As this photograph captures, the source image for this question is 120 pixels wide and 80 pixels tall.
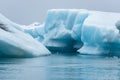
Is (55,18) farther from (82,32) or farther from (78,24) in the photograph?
(82,32)

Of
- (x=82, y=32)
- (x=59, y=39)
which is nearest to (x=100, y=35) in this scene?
(x=82, y=32)

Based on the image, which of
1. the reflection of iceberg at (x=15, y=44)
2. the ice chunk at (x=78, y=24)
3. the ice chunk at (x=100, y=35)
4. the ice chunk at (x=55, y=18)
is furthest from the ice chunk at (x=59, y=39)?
the reflection of iceberg at (x=15, y=44)

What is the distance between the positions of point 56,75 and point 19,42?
6.28 meters

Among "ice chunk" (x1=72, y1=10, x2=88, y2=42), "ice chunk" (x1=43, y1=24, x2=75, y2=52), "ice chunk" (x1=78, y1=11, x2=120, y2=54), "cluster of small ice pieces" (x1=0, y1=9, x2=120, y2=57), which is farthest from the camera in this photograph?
"ice chunk" (x1=43, y1=24, x2=75, y2=52)

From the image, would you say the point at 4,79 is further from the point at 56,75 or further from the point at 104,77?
the point at 104,77

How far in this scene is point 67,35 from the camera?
25.9 m

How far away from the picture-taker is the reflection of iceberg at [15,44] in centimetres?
1681

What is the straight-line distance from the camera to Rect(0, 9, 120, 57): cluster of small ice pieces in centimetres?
1753

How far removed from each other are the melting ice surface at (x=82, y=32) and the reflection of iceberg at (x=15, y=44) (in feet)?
12.9

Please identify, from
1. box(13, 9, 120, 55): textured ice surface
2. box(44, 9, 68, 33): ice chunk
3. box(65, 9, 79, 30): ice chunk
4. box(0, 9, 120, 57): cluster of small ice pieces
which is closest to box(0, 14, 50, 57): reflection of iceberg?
box(0, 9, 120, 57): cluster of small ice pieces

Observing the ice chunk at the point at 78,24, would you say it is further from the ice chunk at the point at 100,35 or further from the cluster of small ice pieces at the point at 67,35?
the ice chunk at the point at 100,35

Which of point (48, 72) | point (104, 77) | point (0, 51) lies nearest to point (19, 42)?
point (0, 51)

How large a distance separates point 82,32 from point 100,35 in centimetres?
152

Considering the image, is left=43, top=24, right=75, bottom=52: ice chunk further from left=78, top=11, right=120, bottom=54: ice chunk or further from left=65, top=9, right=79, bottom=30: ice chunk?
left=78, top=11, right=120, bottom=54: ice chunk
